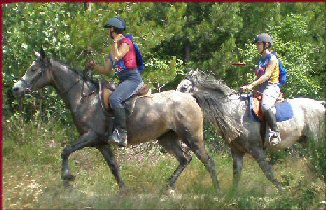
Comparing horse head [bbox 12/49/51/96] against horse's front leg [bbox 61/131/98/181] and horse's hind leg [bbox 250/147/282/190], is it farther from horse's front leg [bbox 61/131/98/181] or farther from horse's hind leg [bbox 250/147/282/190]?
horse's hind leg [bbox 250/147/282/190]

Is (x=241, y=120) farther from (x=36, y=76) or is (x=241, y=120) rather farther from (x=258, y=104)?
(x=36, y=76)

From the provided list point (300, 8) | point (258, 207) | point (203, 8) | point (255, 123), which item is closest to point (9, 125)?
point (255, 123)

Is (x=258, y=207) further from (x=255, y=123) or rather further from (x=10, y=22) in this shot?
(x=10, y=22)

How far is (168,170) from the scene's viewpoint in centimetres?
1275

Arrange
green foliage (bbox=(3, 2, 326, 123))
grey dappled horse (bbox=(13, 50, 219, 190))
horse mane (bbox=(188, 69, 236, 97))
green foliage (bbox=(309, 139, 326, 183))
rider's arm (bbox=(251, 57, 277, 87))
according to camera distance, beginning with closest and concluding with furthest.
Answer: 1. green foliage (bbox=(309, 139, 326, 183))
2. grey dappled horse (bbox=(13, 50, 219, 190))
3. rider's arm (bbox=(251, 57, 277, 87))
4. horse mane (bbox=(188, 69, 236, 97))
5. green foliage (bbox=(3, 2, 326, 123))

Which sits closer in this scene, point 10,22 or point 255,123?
point 255,123

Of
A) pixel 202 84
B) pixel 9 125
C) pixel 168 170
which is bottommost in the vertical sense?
pixel 168 170

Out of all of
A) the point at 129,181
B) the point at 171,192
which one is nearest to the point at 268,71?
the point at 171,192

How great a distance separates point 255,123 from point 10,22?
6.94 meters

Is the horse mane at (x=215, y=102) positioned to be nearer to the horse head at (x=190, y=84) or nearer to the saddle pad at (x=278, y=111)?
the horse head at (x=190, y=84)

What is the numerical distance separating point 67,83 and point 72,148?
1.19 meters

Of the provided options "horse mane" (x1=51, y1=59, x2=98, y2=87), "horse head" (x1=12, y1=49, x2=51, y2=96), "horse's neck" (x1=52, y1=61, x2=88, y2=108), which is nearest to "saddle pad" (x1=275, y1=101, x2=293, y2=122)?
"horse mane" (x1=51, y1=59, x2=98, y2=87)

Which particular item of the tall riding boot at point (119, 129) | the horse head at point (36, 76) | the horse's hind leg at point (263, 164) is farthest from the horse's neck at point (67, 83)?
the horse's hind leg at point (263, 164)

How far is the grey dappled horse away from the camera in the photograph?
1028 cm
